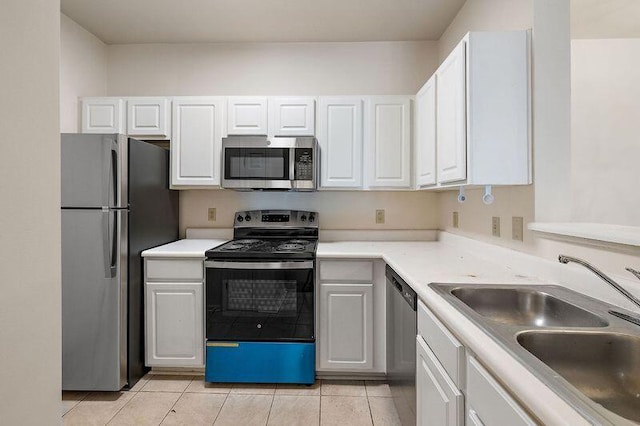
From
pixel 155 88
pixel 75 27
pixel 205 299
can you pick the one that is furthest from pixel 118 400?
pixel 75 27

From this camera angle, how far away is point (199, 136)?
8.83 feet

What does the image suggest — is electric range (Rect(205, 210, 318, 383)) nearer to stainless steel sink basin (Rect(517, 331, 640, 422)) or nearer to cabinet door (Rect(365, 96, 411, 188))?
cabinet door (Rect(365, 96, 411, 188))

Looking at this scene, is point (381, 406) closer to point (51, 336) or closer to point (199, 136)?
point (51, 336)

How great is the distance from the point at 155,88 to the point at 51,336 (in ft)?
8.97

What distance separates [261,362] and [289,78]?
2.26 m

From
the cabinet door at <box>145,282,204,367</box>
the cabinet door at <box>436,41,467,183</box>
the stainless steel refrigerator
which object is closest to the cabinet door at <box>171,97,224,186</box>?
the stainless steel refrigerator

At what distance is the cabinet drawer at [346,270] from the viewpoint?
2.33 meters

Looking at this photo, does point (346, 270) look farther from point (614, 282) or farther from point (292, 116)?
point (614, 282)

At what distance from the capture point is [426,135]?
2266 millimetres

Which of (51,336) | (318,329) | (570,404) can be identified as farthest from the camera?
(318,329)

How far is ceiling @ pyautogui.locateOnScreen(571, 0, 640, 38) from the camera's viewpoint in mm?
1852

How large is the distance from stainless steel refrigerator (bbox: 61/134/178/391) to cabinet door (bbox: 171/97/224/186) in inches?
19.2

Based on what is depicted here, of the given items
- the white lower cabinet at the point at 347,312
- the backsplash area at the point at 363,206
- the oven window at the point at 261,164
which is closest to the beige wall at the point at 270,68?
the oven window at the point at 261,164

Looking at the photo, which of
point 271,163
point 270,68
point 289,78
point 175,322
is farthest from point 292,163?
point 175,322
